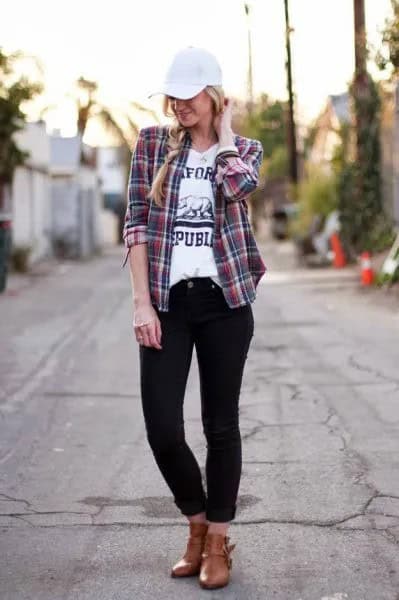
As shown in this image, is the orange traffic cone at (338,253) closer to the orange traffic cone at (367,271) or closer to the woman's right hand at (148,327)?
the orange traffic cone at (367,271)

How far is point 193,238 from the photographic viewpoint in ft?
13.8

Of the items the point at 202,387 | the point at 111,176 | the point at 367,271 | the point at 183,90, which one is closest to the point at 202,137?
the point at 183,90

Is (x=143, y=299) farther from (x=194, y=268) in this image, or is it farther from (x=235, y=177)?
(x=235, y=177)

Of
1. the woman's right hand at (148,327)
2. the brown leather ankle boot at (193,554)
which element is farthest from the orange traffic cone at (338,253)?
the woman's right hand at (148,327)

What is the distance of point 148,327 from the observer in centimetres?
414

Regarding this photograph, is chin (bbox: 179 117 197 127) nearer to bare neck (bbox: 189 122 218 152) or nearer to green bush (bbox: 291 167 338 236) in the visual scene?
bare neck (bbox: 189 122 218 152)

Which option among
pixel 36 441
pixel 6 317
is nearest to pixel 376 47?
pixel 6 317

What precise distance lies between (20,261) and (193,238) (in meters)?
23.9

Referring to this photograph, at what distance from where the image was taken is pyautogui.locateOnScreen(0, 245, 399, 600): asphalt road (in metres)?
4.41

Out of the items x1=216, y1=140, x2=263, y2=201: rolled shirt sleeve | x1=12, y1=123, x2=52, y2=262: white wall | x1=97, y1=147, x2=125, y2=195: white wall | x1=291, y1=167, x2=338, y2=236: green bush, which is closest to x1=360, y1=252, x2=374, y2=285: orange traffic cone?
x1=291, y1=167, x2=338, y2=236: green bush

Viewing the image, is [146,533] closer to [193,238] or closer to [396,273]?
[193,238]

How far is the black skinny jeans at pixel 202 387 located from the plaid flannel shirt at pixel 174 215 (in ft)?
0.21

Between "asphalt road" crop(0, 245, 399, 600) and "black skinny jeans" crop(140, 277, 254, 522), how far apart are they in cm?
36

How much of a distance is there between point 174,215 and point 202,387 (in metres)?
0.63
